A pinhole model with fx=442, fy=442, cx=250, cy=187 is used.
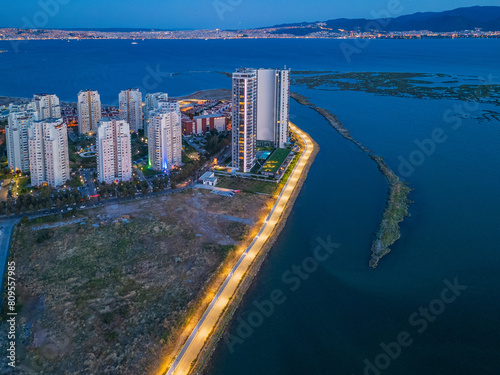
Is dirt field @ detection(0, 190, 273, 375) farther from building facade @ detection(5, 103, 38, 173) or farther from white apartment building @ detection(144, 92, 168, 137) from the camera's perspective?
white apartment building @ detection(144, 92, 168, 137)

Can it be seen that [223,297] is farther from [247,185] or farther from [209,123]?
[209,123]

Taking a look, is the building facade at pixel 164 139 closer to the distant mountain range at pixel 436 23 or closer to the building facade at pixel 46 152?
the building facade at pixel 46 152

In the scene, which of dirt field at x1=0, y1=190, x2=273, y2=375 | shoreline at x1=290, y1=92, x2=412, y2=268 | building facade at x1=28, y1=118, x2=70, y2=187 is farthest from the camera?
building facade at x1=28, y1=118, x2=70, y2=187

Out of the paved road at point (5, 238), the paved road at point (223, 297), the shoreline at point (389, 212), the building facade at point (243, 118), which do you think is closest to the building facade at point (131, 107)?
the building facade at point (243, 118)

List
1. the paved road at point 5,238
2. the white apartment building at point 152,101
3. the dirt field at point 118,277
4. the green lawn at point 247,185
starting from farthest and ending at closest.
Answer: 1. the white apartment building at point 152,101
2. the green lawn at point 247,185
3. the paved road at point 5,238
4. the dirt field at point 118,277

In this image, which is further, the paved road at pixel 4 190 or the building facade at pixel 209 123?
the building facade at pixel 209 123

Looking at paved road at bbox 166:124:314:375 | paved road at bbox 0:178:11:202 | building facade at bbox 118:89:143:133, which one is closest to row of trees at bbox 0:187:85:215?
paved road at bbox 0:178:11:202

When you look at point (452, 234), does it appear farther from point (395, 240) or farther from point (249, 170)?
point (249, 170)
